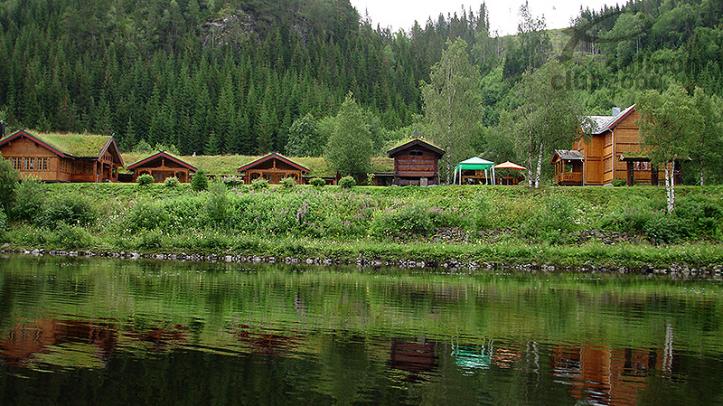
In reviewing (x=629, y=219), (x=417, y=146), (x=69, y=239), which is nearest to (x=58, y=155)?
(x=69, y=239)

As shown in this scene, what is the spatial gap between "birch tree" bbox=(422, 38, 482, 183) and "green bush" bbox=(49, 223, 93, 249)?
35211 millimetres

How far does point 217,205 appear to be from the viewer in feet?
172

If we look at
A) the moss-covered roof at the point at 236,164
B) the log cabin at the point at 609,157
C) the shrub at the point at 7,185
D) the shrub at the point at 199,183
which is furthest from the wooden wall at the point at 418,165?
the shrub at the point at 7,185

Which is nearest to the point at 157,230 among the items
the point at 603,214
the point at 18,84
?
the point at 603,214

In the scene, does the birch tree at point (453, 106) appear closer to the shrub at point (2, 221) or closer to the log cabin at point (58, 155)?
the log cabin at point (58, 155)

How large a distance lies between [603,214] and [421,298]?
3051cm

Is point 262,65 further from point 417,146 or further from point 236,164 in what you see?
point 417,146

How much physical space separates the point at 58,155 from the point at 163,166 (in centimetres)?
1022

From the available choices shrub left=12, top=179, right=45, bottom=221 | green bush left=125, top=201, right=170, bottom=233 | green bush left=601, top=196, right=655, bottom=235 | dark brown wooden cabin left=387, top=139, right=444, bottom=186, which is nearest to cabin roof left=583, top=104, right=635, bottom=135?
green bush left=601, top=196, right=655, bottom=235

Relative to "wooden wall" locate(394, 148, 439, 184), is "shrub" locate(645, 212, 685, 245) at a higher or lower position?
lower

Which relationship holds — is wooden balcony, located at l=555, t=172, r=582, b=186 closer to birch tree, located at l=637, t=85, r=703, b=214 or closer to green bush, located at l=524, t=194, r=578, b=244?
birch tree, located at l=637, t=85, r=703, b=214

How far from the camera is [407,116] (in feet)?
459

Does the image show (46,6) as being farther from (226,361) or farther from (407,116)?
(226,361)

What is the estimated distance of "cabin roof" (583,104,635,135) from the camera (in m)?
57.4
